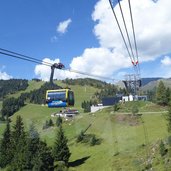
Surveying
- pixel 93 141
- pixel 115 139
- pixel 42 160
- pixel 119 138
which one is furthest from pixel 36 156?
pixel 119 138

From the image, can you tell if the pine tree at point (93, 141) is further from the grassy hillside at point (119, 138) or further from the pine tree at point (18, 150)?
the pine tree at point (18, 150)

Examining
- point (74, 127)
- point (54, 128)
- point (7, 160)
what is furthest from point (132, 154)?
point (54, 128)

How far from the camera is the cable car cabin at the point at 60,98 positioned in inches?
1815

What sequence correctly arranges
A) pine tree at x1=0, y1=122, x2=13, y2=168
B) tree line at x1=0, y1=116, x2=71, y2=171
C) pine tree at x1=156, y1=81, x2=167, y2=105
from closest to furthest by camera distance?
tree line at x1=0, y1=116, x2=71, y2=171, pine tree at x1=0, y1=122, x2=13, y2=168, pine tree at x1=156, y1=81, x2=167, y2=105

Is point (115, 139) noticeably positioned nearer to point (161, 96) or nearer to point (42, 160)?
point (42, 160)

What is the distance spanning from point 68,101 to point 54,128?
120 meters

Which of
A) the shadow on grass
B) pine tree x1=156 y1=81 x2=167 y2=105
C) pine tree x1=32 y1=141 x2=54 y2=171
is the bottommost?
the shadow on grass

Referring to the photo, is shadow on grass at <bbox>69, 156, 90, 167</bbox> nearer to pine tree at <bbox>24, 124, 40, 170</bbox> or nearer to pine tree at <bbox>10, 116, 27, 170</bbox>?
pine tree at <bbox>24, 124, 40, 170</bbox>

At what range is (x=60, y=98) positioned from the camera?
152 ft

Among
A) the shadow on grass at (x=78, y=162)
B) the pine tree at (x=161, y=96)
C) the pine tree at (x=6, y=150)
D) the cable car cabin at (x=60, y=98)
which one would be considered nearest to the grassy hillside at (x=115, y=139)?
the shadow on grass at (x=78, y=162)

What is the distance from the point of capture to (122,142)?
10950cm

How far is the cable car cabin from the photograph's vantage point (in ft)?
151

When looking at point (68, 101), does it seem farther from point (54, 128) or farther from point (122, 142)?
point (54, 128)

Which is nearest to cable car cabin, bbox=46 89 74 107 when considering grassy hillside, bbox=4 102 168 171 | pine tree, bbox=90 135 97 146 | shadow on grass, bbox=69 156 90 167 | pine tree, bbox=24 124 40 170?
grassy hillside, bbox=4 102 168 171
